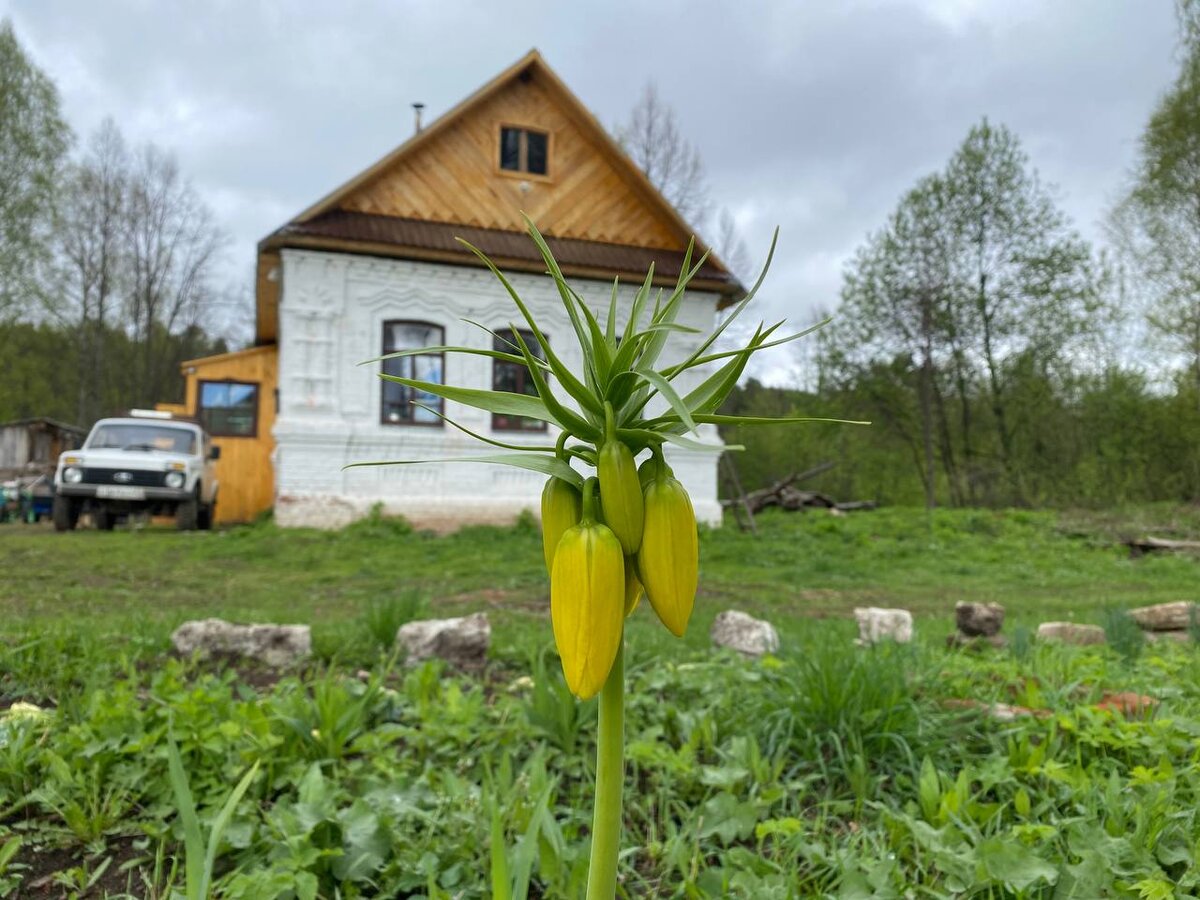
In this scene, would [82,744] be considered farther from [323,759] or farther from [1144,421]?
[1144,421]

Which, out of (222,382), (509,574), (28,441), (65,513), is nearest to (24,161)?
(28,441)

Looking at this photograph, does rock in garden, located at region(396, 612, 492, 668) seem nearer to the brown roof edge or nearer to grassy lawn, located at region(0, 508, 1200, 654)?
grassy lawn, located at region(0, 508, 1200, 654)

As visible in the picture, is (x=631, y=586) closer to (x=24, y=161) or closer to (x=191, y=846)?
(x=191, y=846)

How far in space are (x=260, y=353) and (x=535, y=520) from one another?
747cm

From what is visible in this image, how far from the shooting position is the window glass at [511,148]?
14.4m

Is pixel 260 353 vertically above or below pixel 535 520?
above

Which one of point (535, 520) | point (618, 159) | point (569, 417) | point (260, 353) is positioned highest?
point (618, 159)

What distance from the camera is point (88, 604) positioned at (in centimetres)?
599

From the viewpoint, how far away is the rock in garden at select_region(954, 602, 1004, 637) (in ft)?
15.2

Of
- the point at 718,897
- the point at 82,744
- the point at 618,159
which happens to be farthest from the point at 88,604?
the point at 618,159

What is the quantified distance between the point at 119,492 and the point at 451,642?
11921 millimetres

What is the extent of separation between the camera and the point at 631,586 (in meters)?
0.86

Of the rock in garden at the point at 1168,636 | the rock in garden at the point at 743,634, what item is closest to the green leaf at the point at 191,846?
the rock in garden at the point at 743,634

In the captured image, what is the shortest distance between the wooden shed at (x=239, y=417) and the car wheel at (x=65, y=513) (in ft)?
10.1
